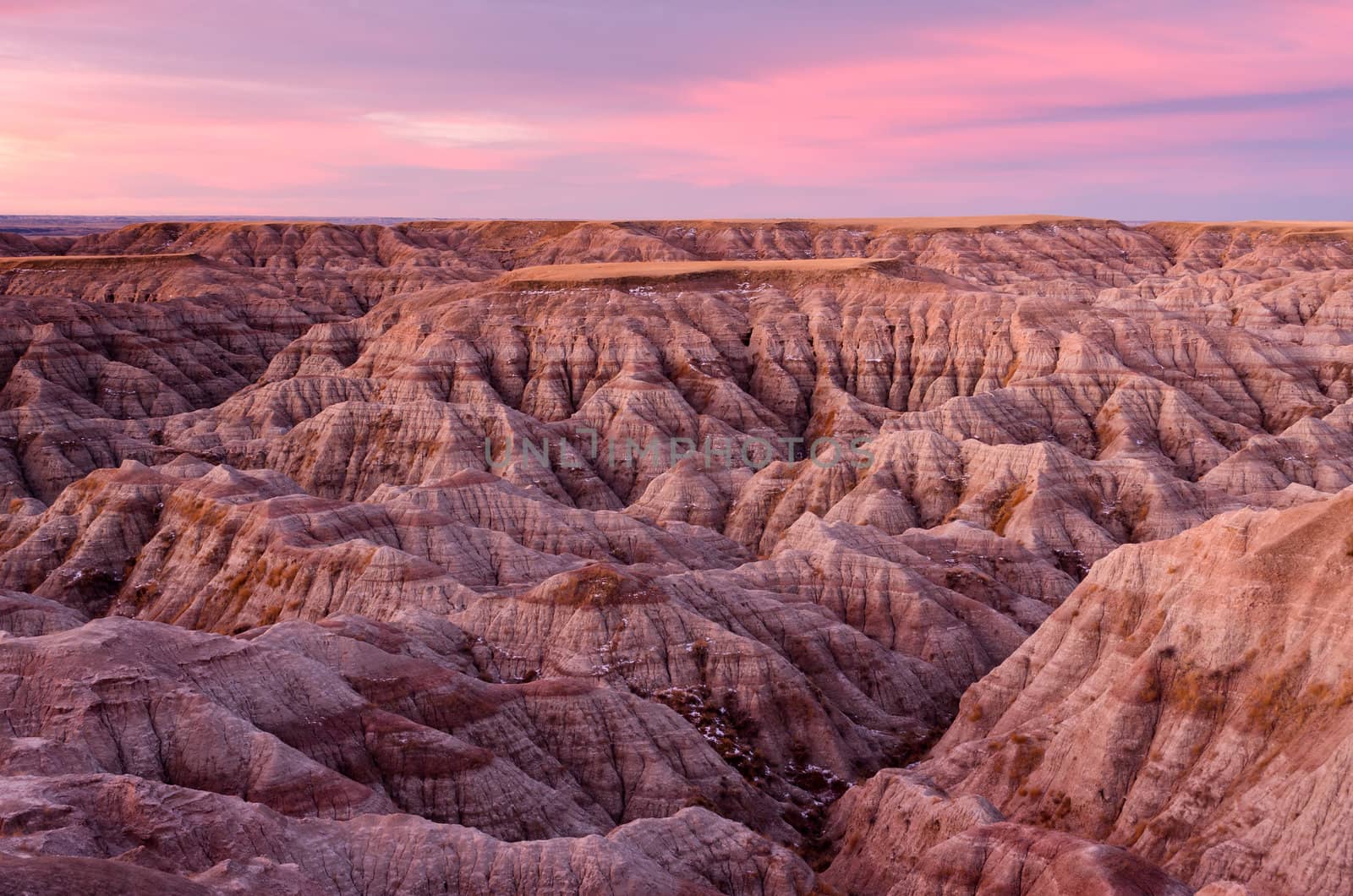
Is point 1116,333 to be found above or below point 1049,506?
above

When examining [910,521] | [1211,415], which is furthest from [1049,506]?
[1211,415]

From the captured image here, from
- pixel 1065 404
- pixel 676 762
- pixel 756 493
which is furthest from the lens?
pixel 1065 404

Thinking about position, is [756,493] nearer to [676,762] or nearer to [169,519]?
[169,519]

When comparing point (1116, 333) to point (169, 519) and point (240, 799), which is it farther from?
point (240, 799)

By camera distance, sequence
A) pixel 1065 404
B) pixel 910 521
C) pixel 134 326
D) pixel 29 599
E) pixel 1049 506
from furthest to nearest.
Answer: pixel 134 326 < pixel 1065 404 < pixel 910 521 < pixel 1049 506 < pixel 29 599

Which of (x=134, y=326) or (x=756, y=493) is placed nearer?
(x=756, y=493)

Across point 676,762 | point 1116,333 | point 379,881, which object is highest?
point 1116,333


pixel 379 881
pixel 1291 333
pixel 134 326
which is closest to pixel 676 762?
pixel 379 881
